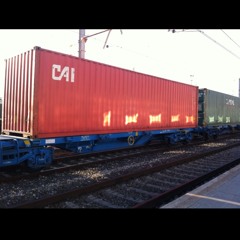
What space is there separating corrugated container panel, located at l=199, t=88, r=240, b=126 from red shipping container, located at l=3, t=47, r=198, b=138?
22.4 ft

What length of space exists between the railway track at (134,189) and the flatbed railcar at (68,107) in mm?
2030

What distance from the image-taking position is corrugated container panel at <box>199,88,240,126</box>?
18906mm

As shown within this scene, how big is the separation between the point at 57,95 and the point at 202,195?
5.28 m

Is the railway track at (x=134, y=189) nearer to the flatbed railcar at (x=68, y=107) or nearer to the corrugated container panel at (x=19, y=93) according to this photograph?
the flatbed railcar at (x=68, y=107)

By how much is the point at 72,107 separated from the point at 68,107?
188mm

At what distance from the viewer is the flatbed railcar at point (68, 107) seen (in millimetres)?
8367

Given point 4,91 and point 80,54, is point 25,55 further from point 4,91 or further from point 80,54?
point 80,54

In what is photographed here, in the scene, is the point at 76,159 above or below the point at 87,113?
below

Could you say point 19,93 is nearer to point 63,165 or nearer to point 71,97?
point 71,97

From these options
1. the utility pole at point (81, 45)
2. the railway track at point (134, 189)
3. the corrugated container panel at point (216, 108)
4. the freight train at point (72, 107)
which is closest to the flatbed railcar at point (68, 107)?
the freight train at point (72, 107)

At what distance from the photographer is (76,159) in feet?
36.2

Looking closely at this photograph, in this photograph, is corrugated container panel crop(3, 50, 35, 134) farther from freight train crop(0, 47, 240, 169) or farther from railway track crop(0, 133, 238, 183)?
railway track crop(0, 133, 238, 183)

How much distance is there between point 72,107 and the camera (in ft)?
31.0
